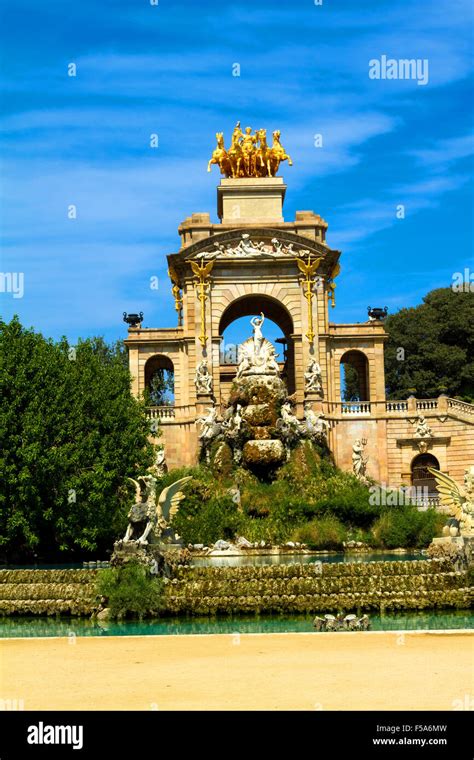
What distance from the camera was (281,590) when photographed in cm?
2914

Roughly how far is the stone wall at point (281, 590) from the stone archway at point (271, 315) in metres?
35.4

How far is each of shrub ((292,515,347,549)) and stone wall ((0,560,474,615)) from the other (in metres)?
19.9

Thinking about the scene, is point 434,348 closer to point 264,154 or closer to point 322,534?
point 264,154

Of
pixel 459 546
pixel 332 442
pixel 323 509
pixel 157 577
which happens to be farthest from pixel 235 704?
pixel 332 442

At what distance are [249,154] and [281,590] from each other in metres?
44.0

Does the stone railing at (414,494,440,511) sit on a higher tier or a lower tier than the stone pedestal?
lower

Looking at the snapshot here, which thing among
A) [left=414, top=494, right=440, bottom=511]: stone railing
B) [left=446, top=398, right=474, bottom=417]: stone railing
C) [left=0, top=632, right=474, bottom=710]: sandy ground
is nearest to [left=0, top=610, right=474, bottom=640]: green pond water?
[left=0, top=632, right=474, bottom=710]: sandy ground

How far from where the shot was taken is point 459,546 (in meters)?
30.6

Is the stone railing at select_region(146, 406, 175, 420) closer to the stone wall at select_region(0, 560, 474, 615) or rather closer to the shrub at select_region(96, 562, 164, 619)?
the stone wall at select_region(0, 560, 474, 615)

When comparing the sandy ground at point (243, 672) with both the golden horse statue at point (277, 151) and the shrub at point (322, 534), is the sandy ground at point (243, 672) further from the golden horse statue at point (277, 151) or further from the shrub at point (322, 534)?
the golden horse statue at point (277, 151)

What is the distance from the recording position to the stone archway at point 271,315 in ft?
218

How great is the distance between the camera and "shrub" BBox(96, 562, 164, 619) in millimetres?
27422

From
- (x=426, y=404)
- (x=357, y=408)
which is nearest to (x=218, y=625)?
(x=357, y=408)

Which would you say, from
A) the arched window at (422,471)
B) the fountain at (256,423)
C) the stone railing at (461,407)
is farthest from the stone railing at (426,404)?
the fountain at (256,423)
